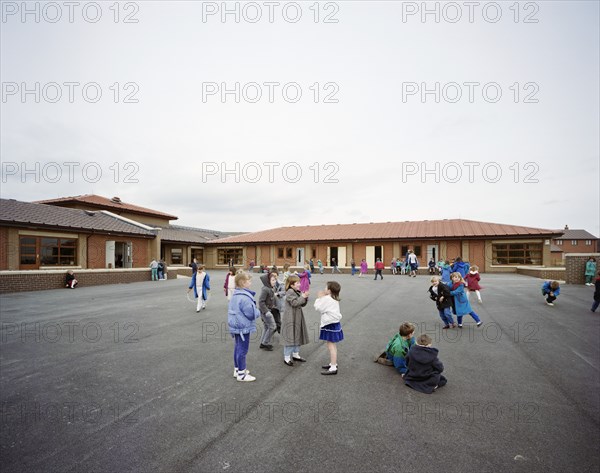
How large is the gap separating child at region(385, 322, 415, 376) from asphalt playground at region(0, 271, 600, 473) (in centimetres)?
23

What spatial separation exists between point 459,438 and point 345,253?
30.0 meters

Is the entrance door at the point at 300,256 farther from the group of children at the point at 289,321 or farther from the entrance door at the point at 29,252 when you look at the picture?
the group of children at the point at 289,321

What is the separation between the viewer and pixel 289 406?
3.86 meters

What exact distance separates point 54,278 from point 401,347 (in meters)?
19.1

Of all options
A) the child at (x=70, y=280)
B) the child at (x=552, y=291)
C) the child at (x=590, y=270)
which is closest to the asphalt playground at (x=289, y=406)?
the child at (x=552, y=291)

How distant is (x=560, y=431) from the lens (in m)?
3.33

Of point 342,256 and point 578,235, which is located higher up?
point 578,235

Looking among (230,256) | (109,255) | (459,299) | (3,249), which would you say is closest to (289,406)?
(459,299)

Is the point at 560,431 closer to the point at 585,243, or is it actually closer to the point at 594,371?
the point at 594,371

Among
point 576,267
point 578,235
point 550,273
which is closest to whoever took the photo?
point 576,267

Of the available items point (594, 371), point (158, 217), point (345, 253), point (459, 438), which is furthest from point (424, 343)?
point (158, 217)

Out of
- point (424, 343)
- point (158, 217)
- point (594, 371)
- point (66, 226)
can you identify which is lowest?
point (594, 371)

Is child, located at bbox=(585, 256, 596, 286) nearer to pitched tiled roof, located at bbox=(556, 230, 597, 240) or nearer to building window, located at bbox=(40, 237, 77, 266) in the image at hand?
building window, located at bbox=(40, 237, 77, 266)

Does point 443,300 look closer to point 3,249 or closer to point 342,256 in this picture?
point 3,249
